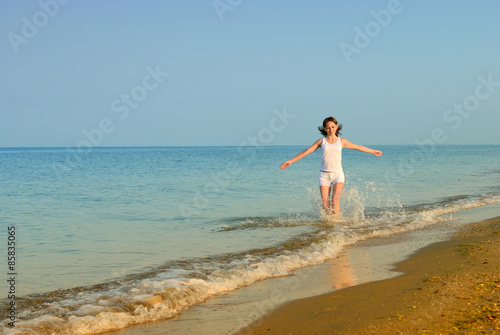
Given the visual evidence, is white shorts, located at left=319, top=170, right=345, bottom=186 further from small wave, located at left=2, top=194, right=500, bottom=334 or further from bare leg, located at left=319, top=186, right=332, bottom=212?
small wave, located at left=2, top=194, right=500, bottom=334

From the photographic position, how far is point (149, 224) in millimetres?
10539

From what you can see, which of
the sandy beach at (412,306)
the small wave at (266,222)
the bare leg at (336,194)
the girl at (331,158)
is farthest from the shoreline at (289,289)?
the small wave at (266,222)

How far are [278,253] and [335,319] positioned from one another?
11.6 ft

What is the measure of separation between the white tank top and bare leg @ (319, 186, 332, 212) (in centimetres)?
42

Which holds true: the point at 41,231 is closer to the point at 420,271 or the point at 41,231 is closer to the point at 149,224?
the point at 149,224

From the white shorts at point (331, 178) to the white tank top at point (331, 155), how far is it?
0.09m

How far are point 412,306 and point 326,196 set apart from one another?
620 centimetres

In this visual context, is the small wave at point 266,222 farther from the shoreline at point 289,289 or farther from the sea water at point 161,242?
the shoreline at point 289,289

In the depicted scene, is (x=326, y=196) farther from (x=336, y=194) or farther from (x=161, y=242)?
(x=161, y=242)

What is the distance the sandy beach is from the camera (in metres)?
3.64

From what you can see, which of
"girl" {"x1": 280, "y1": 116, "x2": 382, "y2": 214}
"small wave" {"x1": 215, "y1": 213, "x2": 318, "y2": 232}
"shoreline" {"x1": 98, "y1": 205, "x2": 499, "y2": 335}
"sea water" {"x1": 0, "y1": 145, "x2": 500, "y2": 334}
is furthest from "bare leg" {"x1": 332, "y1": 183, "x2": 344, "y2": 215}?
"shoreline" {"x1": 98, "y1": 205, "x2": 499, "y2": 335}

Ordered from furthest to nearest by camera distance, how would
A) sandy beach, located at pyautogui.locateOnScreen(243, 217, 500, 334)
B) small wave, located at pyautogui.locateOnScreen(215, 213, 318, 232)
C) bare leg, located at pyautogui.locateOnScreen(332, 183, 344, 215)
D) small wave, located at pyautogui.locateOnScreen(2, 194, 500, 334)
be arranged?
small wave, located at pyautogui.locateOnScreen(215, 213, 318, 232) < bare leg, located at pyautogui.locateOnScreen(332, 183, 344, 215) < small wave, located at pyautogui.locateOnScreen(2, 194, 500, 334) < sandy beach, located at pyautogui.locateOnScreen(243, 217, 500, 334)

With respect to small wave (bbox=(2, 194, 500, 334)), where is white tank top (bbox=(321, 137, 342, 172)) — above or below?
above

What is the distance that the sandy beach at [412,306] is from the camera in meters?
3.64
